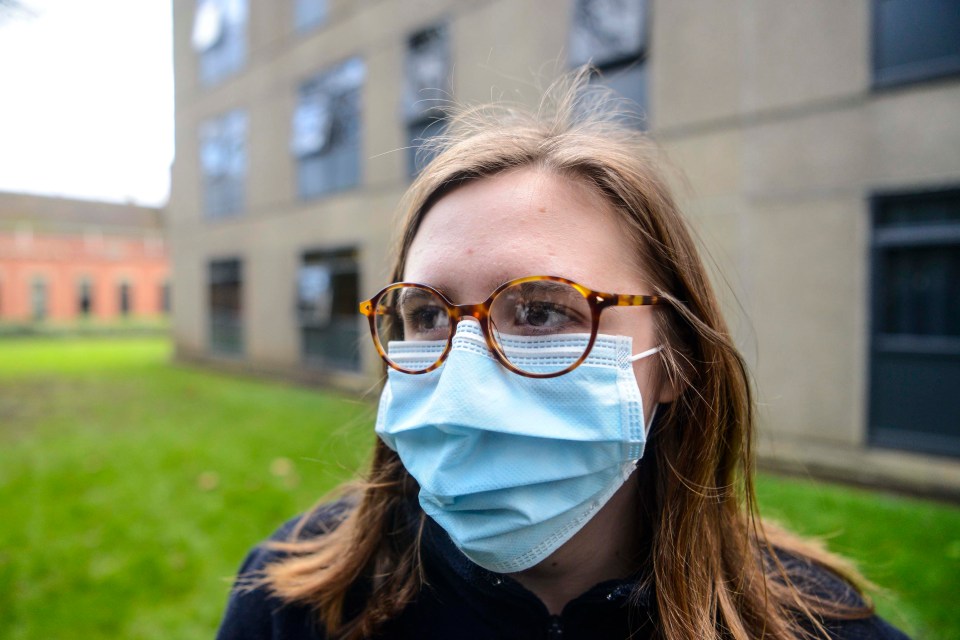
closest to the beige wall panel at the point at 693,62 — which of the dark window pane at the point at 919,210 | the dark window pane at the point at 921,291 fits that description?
the dark window pane at the point at 919,210

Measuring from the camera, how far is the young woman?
1265 millimetres

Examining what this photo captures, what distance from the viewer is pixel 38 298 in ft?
142

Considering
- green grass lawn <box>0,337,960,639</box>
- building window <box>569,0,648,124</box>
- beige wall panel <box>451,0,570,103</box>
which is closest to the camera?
green grass lawn <box>0,337,960,639</box>

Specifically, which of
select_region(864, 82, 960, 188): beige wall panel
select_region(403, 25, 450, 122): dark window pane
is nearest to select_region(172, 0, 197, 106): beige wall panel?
select_region(403, 25, 450, 122): dark window pane

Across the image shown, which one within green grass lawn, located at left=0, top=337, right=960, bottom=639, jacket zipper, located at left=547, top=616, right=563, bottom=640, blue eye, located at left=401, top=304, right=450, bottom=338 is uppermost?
blue eye, located at left=401, top=304, right=450, bottom=338

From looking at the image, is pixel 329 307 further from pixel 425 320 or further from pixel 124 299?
pixel 124 299

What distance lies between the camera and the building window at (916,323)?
18.6ft

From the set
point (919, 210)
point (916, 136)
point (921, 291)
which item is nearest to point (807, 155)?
point (916, 136)

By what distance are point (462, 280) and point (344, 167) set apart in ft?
36.2

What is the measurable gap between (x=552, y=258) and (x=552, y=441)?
399 millimetres

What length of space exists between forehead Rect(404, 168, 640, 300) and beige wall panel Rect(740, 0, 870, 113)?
600 centimetres

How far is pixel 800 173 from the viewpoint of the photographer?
6.16m

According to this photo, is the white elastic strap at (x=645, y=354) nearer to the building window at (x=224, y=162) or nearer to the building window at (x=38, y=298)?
the building window at (x=224, y=162)

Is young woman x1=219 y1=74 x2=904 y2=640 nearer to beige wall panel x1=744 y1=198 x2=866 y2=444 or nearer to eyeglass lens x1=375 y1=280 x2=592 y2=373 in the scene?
eyeglass lens x1=375 y1=280 x2=592 y2=373
